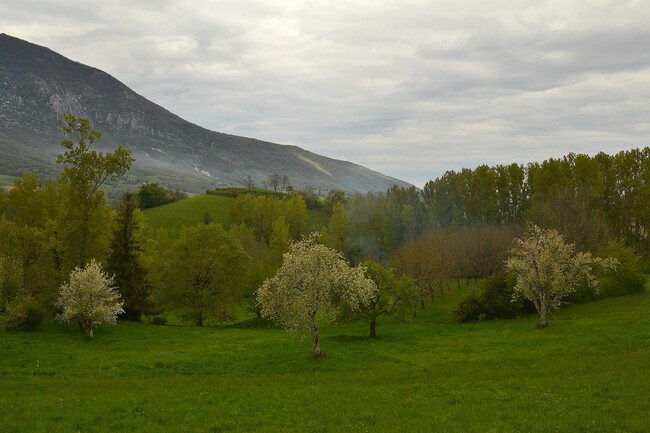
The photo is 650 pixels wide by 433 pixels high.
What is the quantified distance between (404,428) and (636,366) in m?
18.4

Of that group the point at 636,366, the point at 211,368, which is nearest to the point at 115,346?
the point at 211,368

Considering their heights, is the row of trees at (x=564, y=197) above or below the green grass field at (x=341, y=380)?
above

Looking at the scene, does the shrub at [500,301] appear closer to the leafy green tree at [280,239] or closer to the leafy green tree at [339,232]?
the leafy green tree at [280,239]

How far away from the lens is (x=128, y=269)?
2621 inches

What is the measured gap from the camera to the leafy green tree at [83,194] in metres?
58.9

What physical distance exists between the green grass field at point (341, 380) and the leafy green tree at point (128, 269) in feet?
32.8

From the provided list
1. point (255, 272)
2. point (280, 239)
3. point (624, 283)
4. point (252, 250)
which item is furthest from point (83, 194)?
point (624, 283)

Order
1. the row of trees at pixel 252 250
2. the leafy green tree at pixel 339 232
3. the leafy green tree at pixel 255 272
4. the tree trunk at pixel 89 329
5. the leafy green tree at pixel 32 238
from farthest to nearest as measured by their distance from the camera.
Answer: the leafy green tree at pixel 339 232 → the leafy green tree at pixel 255 272 → the leafy green tree at pixel 32 238 → the tree trunk at pixel 89 329 → the row of trees at pixel 252 250

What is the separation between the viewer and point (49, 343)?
147 feet

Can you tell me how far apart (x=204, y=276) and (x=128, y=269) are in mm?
11083

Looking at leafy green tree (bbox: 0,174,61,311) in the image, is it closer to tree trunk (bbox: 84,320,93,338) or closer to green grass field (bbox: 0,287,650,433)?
tree trunk (bbox: 84,320,93,338)

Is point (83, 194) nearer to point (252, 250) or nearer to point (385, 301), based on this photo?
point (385, 301)

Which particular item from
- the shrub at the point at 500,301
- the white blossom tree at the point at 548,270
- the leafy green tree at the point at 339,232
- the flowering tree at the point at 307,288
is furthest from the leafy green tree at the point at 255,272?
the white blossom tree at the point at 548,270

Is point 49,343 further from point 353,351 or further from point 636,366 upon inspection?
point 636,366
